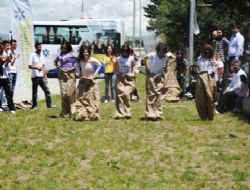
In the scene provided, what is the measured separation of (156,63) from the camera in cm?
1147

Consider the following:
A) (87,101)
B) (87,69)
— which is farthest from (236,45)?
(87,101)

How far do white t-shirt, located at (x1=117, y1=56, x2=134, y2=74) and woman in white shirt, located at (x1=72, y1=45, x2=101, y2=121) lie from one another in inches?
25.5

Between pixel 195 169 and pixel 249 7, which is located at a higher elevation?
pixel 249 7

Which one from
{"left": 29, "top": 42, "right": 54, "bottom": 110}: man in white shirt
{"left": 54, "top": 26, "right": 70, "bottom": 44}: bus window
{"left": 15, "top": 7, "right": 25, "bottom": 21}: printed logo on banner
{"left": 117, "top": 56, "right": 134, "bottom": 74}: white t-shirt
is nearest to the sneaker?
{"left": 29, "top": 42, "right": 54, "bottom": 110}: man in white shirt

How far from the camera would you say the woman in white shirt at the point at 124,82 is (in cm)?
1185

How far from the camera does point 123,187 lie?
6.23m

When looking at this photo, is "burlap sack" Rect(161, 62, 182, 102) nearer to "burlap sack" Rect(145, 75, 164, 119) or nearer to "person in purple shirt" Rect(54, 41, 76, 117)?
"burlap sack" Rect(145, 75, 164, 119)

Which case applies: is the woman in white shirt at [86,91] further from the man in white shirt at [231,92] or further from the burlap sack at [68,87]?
the man in white shirt at [231,92]

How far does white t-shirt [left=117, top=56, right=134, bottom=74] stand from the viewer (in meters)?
12.0

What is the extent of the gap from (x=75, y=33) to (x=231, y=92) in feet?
65.3

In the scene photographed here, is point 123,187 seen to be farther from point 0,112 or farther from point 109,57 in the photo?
point 109,57

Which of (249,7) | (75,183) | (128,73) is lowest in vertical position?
(75,183)

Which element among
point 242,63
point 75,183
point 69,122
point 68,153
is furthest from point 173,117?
point 75,183

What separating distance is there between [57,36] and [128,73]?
818 inches
